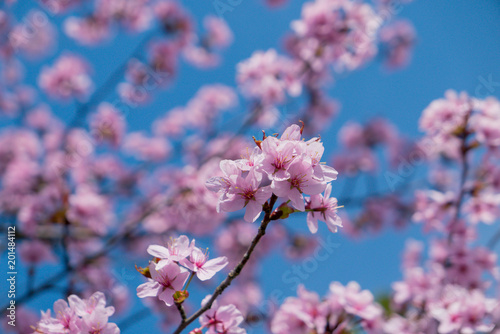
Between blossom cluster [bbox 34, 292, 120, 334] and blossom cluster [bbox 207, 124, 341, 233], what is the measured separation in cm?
60

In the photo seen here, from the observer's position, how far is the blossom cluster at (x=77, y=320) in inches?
46.1

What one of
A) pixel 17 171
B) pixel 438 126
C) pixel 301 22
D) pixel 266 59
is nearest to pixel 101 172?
pixel 17 171

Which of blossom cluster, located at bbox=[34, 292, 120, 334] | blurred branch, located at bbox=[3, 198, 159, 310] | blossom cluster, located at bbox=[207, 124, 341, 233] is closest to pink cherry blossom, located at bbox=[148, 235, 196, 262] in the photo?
blossom cluster, located at bbox=[207, 124, 341, 233]

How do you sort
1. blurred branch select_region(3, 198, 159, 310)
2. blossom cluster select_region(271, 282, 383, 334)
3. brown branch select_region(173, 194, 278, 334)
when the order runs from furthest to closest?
1. blurred branch select_region(3, 198, 159, 310)
2. blossom cluster select_region(271, 282, 383, 334)
3. brown branch select_region(173, 194, 278, 334)

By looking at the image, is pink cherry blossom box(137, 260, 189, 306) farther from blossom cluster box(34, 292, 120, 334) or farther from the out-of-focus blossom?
the out-of-focus blossom

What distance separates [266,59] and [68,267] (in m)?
3.77

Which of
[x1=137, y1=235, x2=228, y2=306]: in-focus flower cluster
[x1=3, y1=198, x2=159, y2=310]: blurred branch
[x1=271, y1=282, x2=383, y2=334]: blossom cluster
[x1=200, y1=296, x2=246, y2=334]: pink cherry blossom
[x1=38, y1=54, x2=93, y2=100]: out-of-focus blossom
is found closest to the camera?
[x1=137, y1=235, x2=228, y2=306]: in-focus flower cluster

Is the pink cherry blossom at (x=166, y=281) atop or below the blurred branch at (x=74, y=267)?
below

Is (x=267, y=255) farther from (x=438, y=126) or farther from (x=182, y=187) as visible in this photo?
(x=438, y=126)

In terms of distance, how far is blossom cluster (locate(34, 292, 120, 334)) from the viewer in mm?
1172

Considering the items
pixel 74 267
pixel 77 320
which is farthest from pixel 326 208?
pixel 74 267

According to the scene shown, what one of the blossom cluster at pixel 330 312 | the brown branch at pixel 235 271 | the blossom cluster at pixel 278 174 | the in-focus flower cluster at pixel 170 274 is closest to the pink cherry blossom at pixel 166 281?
the in-focus flower cluster at pixel 170 274

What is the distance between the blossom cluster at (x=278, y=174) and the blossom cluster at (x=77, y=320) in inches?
23.6

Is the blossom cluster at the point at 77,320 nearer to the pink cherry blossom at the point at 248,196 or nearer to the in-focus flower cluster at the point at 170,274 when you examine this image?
the in-focus flower cluster at the point at 170,274
